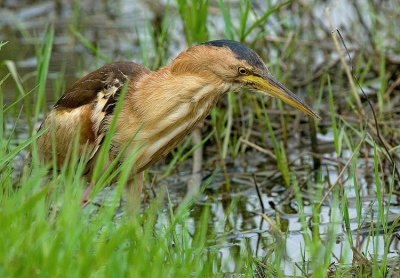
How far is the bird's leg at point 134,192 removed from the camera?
11.5ft

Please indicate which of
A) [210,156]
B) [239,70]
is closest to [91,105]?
[239,70]

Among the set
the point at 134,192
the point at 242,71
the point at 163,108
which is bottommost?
the point at 134,192

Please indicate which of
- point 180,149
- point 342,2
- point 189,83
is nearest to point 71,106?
point 189,83

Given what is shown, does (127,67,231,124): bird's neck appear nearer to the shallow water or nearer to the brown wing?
the brown wing

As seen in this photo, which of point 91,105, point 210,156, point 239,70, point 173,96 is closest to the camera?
point 239,70

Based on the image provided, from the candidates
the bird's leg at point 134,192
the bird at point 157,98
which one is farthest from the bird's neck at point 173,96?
the bird's leg at point 134,192

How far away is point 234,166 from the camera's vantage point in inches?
197

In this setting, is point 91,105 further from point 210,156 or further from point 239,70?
point 210,156

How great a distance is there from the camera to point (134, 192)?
3615mm

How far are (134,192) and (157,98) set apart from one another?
1.14 ft

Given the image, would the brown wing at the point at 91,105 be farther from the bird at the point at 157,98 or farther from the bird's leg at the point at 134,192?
the bird's leg at the point at 134,192

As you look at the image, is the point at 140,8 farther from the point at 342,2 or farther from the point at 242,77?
the point at 242,77

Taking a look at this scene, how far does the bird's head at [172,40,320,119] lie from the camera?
11.3ft

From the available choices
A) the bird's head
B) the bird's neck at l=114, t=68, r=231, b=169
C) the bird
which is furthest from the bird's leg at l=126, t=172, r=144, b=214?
the bird's head
